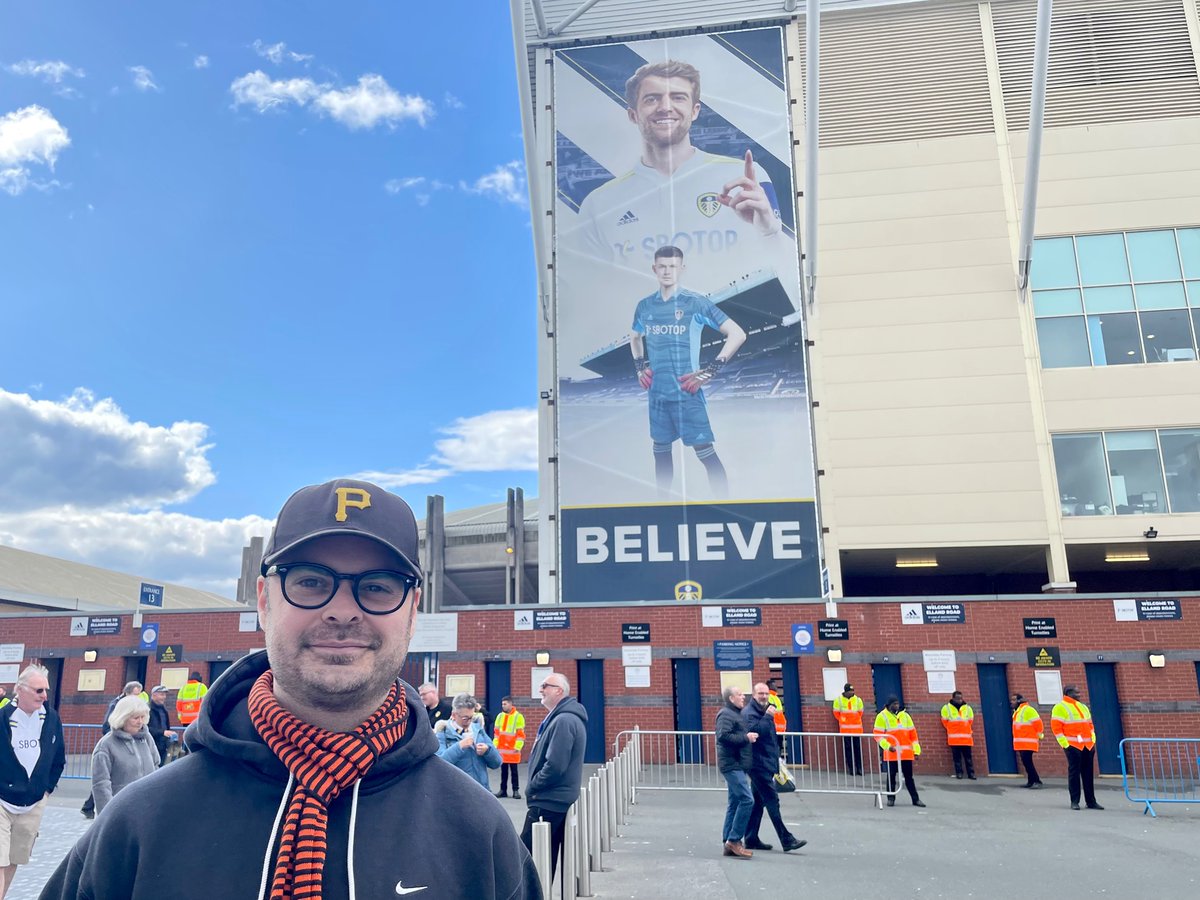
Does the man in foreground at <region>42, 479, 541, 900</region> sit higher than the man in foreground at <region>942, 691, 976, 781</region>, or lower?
higher

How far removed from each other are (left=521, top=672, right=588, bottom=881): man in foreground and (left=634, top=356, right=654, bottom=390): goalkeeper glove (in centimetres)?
1961

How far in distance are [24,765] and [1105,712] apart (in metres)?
20.6

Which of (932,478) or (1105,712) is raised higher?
(932,478)

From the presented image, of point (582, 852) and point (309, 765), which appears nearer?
point (309, 765)

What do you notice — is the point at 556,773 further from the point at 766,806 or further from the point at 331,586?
the point at 331,586

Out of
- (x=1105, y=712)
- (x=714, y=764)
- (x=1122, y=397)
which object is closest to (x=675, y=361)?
(x=714, y=764)

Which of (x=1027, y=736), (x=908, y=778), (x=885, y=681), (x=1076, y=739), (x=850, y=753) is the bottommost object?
(x=850, y=753)

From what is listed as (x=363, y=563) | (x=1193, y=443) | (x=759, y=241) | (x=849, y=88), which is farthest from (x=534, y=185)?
(x=363, y=563)

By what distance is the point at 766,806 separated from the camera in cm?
1012

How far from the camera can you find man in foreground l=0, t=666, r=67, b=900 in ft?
22.0

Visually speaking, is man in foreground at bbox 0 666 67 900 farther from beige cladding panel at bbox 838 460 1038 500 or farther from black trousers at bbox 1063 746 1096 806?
beige cladding panel at bbox 838 460 1038 500

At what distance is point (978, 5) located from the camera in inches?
1090

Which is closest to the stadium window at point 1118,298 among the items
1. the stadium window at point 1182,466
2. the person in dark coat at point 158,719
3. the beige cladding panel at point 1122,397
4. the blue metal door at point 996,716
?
the beige cladding panel at point 1122,397

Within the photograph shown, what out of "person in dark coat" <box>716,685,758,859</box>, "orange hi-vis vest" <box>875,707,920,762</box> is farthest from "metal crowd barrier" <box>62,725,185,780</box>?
"orange hi-vis vest" <box>875,707,920,762</box>
